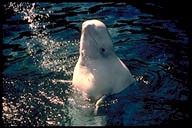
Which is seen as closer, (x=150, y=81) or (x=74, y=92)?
(x=74, y=92)

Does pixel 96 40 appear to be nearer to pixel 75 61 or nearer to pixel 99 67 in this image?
pixel 99 67

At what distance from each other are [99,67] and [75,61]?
2103 millimetres

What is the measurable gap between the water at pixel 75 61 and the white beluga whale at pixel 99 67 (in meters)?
0.23

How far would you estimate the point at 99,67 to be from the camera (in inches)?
295

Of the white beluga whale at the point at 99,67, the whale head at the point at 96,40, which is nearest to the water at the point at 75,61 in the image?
the white beluga whale at the point at 99,67

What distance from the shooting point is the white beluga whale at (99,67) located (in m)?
7.34

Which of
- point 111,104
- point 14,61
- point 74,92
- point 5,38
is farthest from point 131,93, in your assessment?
point 5,38

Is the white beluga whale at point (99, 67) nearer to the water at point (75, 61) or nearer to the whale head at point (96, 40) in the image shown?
the whale head at point (96, 40)

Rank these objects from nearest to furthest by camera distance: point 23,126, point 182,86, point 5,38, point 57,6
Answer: point 23,126 < point 182,86 < point 5,38 < point 57,6

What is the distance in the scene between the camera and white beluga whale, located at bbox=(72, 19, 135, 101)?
7.34 m

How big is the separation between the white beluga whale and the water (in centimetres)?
23

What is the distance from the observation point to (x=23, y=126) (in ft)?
23.0

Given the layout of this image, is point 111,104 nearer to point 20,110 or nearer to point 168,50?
point 20,110

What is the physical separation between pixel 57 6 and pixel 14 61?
441 cm
